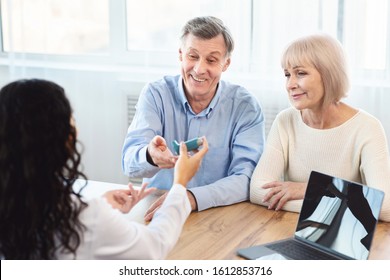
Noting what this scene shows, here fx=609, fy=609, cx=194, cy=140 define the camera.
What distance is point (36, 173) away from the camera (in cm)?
120

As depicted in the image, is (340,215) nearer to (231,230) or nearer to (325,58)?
(231,230)

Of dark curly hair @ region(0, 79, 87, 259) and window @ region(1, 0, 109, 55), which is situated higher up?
window @ region(1, 0, 109, 55)

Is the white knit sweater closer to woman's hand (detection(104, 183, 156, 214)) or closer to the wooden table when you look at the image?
the wooden table

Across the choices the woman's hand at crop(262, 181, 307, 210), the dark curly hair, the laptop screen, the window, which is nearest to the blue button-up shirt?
the woman's hand at crop(262, 181, 307, 210)

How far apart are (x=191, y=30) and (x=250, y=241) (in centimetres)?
88

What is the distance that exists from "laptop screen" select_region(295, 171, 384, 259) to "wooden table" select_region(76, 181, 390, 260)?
0.06 meters

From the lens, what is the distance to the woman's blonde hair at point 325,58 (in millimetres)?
1939

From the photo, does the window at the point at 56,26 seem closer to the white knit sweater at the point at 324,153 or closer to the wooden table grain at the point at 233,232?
the white knit sweater at the point at 324,153

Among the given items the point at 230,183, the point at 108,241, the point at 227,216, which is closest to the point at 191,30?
the point at 230,183

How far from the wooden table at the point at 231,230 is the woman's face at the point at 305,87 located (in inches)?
14.7

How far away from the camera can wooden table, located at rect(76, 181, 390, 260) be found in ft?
5.12

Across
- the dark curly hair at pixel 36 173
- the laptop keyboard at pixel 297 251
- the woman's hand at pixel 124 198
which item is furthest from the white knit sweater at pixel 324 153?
the dark curly hair at pixel 36 173

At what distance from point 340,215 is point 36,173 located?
799 millimetres

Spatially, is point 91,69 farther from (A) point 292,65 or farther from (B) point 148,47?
(A) point 292,65
